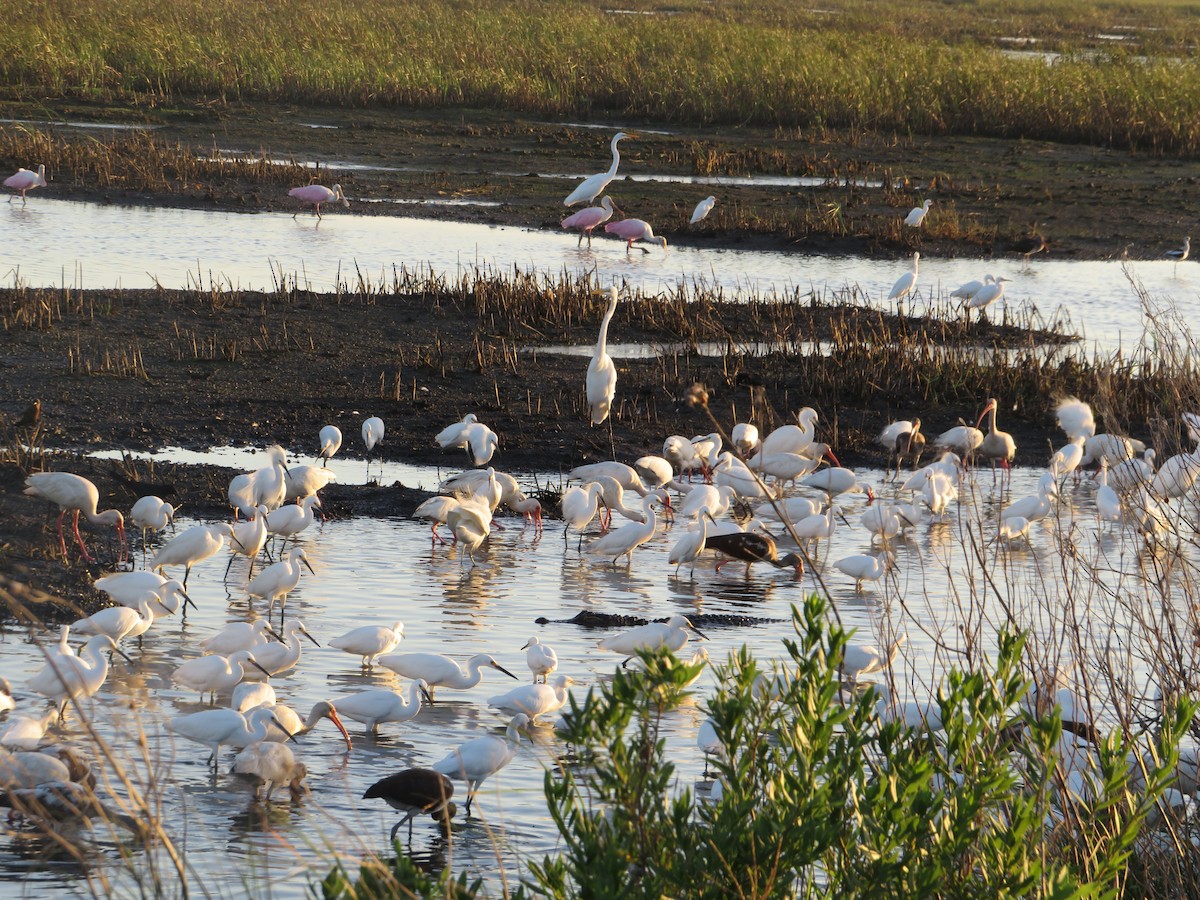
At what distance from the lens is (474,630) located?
8.08m

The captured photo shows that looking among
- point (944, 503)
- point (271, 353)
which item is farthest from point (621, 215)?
point (944, 503)

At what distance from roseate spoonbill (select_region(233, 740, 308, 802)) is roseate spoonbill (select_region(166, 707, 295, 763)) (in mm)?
171

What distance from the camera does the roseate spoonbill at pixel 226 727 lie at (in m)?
6.00

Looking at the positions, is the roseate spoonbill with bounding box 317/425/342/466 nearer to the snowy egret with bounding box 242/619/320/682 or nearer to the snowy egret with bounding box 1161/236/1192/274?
the snowy egret with bounding box 242/619/320/682

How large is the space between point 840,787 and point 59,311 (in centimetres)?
1211

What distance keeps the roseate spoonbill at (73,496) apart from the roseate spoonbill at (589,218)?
12.5m

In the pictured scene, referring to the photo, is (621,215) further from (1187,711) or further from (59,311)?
(1187,711)

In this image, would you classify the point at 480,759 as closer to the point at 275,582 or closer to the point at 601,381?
the point at 275,582

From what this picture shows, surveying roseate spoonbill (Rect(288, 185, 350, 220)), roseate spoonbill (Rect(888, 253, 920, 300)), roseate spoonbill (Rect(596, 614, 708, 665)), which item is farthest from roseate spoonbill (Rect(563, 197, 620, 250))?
roseate spoonbill (Rect(596, 614, 708, 665))

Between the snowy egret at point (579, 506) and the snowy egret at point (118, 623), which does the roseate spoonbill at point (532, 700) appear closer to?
the snowy egret at point (118, 623)

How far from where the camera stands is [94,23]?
1252 inches

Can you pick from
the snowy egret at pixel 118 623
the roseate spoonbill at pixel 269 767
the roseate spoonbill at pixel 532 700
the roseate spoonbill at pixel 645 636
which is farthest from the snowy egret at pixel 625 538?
the roseate spoonbill at pixel 269 767

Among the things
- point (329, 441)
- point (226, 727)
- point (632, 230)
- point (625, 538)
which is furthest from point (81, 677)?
point (632, 230)

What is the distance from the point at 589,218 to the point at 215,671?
1452cm
